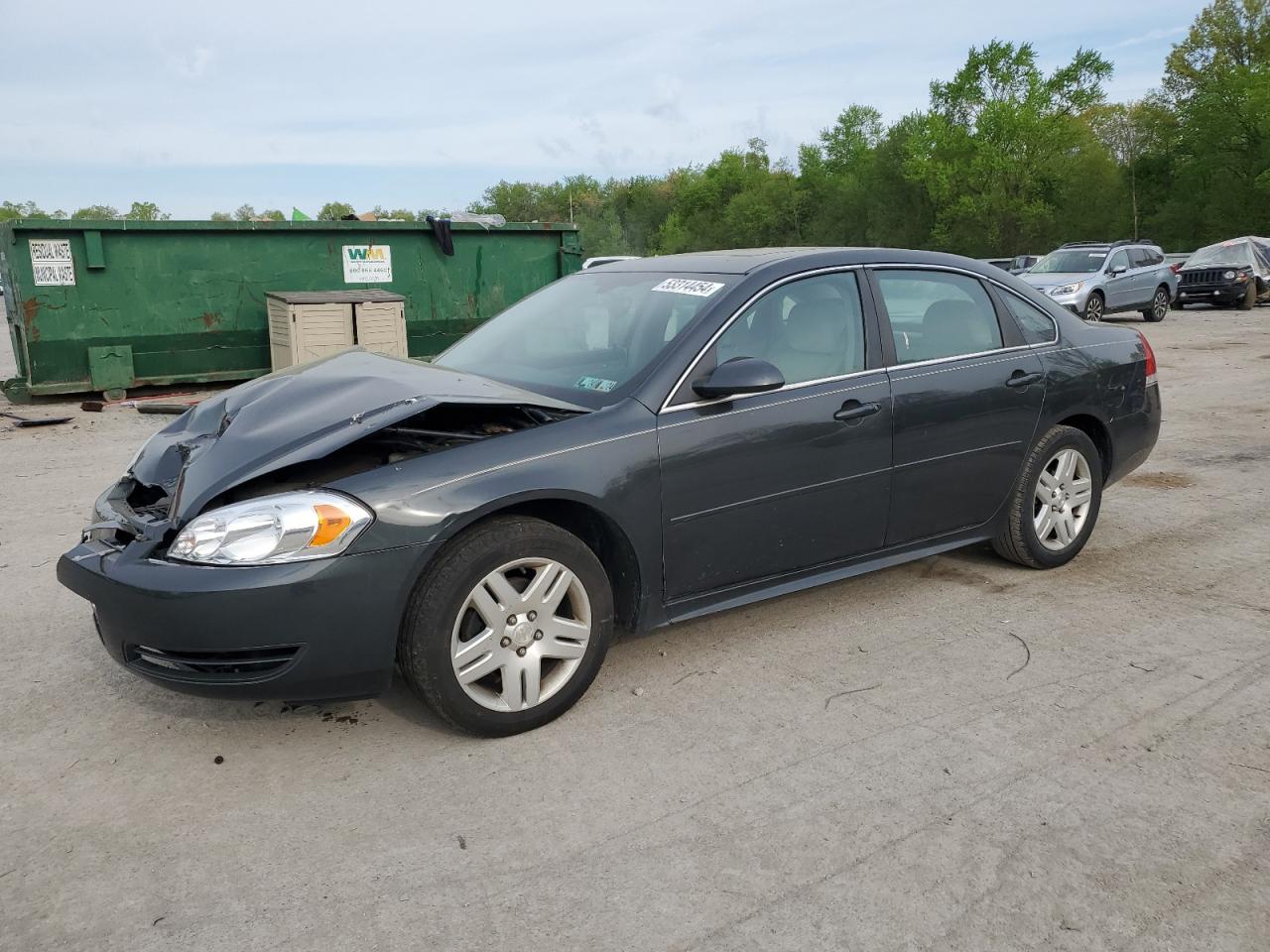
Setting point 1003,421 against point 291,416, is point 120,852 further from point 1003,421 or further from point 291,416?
point 1003,421

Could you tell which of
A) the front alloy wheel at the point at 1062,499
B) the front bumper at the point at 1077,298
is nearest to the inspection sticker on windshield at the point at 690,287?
the front alloy wheel at the point at 1062,499

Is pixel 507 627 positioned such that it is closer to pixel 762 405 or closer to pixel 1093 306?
pixel 762 405

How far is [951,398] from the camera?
4.49 metres

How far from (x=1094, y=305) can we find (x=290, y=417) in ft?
65.6

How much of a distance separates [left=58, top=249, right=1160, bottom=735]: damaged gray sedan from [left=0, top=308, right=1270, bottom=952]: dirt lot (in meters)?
0.31

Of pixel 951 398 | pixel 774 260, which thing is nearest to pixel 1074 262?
pixel 951 398

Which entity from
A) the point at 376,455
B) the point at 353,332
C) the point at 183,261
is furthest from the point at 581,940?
the point at 183,261

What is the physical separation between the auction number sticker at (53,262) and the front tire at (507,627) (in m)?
10.0

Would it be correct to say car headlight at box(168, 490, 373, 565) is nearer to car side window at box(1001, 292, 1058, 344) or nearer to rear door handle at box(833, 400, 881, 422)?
rear door handle at box(833, 400, 881, 422)

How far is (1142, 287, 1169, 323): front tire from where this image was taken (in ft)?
72.4

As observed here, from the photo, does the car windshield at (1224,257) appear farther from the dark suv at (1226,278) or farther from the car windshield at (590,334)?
the car windshield at (590,334)

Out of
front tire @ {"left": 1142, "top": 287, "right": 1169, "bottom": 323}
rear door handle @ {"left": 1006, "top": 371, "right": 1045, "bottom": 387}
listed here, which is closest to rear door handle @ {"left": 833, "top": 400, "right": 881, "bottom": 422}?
rear door handle @ {"left": 1006, "top": 371, "right": 1045, "bottom": 387}

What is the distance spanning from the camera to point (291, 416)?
11.9 ft

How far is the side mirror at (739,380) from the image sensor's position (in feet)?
12.1
